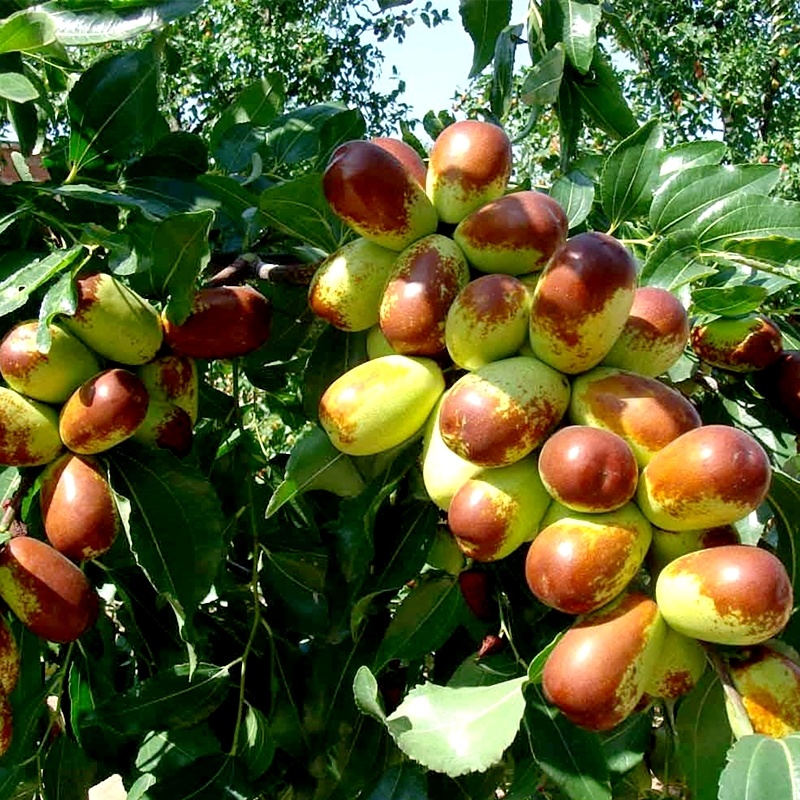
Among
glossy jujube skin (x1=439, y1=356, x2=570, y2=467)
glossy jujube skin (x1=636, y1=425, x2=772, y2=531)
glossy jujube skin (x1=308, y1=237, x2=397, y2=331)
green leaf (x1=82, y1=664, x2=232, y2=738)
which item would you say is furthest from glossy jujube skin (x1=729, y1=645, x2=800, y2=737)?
green leaf (x1=82, y1=664, x2=232, y2=738)

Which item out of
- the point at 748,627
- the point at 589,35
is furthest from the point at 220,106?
the point at 748,627

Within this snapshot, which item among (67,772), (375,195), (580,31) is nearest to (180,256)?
(375,195)

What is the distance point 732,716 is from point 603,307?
1.07 feet

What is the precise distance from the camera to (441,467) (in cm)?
89

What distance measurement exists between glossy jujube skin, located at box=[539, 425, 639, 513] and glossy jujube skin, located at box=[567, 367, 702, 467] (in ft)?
0.07

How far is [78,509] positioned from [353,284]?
334mm

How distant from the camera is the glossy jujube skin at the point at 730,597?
0.71 meters

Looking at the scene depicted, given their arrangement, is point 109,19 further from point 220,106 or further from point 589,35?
point 220,106

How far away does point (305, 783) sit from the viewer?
1.20 metres

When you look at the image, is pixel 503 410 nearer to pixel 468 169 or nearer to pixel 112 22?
pixel 468 169

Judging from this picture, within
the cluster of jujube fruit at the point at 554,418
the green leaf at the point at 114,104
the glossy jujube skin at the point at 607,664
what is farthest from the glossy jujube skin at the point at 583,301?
the green leaf at the point at 114,104

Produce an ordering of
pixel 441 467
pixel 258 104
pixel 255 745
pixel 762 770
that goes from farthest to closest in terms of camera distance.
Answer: pixel 258 104 → pixel 255 745 → pixel 441 467 → pixel 762 770

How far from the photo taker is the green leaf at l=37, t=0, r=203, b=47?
1.00 metres

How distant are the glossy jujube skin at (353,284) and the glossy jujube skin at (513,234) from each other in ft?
0.29
